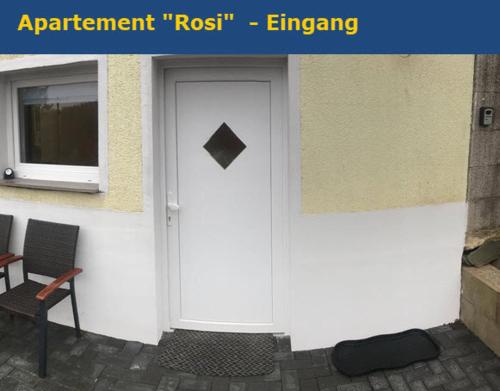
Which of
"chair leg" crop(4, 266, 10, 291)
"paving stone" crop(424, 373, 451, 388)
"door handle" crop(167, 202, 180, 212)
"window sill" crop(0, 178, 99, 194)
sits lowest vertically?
"paving stone" crop(424, 373, 451, 388)

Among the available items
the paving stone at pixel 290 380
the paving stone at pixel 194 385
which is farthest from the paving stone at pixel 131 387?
the paving stone at pixel 290 380

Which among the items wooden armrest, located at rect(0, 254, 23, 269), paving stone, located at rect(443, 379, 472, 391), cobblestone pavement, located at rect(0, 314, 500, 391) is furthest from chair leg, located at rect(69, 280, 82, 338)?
paving stone, located at rect(443, 379, 472, 391)

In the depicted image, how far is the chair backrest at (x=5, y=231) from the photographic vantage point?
3.45 meters

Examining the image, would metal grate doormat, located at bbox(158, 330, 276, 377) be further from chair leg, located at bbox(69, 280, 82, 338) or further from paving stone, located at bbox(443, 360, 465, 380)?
paving stone, located at bbox(443, 360, 465, 380)

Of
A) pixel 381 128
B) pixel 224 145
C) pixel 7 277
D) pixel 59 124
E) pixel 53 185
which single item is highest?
pixel 59 124

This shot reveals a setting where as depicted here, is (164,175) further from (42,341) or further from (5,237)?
(5,237)

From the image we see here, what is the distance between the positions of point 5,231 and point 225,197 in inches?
85.4

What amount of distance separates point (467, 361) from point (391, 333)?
1.83 ft

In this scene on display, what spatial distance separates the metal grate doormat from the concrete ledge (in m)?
1.69

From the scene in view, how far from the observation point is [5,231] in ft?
11.4

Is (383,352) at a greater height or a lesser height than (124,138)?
lesser

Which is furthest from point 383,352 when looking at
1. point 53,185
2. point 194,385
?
point 53,185

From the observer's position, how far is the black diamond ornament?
3053mm

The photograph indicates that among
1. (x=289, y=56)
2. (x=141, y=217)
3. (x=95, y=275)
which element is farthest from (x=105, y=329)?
(x=289, y=56)
